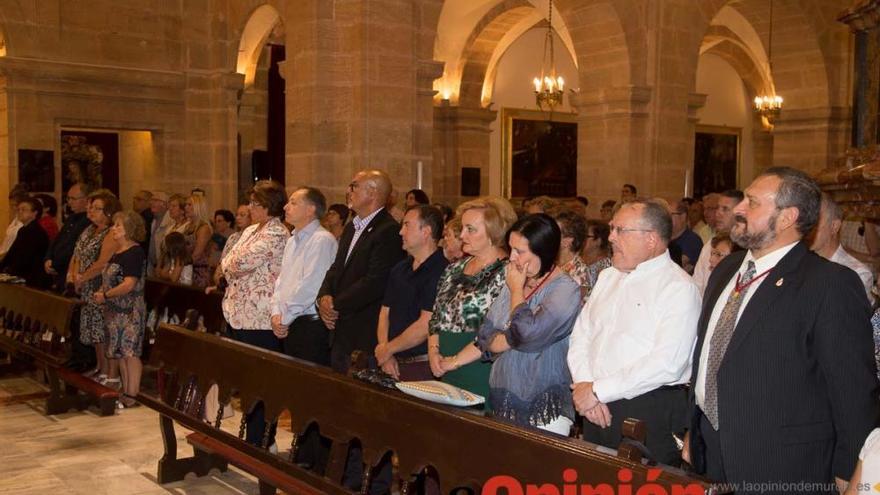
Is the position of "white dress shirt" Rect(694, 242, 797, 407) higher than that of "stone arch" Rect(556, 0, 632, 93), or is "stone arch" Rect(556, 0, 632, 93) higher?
"stone arch" Rect(556, 0, 632, 93)

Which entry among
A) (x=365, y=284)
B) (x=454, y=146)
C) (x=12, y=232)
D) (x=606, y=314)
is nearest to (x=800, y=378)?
(x=606, y=314)

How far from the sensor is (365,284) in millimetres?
5008

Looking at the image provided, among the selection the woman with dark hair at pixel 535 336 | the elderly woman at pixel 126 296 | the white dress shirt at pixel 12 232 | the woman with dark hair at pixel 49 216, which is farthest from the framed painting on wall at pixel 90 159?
the woman with dark hair at pixel 535 336

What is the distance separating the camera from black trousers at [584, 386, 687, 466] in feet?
10.9

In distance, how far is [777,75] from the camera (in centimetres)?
1548

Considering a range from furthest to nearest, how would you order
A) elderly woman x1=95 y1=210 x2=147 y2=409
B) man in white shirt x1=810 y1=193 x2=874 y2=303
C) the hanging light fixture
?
the hanging light fixture → elderly woman x1=95 y1=210 x2=147 y2=409 → man in white shirt x1=810 y1=193 x2=874 y2=303

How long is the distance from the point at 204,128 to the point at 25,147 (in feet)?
7.97

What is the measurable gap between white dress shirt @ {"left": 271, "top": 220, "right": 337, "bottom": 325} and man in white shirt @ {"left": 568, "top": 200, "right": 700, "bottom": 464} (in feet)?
7.67

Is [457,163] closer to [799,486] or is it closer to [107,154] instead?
[107,154]

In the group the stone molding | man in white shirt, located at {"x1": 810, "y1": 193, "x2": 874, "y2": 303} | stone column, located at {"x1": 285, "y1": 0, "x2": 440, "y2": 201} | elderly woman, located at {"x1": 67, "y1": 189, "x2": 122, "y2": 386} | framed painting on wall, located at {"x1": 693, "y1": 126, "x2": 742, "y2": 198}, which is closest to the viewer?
man in white shirt, located at {"x1": 810, "y1": 193, "x2": 874, "y2": 303}

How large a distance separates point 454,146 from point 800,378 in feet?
48.4

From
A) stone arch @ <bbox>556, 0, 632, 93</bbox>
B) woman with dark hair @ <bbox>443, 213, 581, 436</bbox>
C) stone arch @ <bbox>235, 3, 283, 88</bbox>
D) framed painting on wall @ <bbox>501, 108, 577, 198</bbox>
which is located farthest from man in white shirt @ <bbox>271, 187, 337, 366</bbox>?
framed painting on wall @ <bbox>501, 108, 577, 198</bbox>

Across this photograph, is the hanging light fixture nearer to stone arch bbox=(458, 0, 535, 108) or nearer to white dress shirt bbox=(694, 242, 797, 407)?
stone arch bbox=(458, 0, 535, 108)

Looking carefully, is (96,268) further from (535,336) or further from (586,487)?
(586,487)
